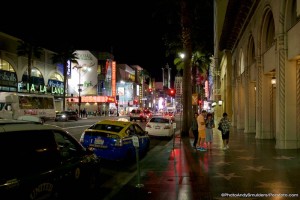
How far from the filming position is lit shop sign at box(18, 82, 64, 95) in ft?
160

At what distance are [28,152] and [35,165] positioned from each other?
223mm

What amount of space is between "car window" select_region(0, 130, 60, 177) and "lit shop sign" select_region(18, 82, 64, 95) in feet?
147

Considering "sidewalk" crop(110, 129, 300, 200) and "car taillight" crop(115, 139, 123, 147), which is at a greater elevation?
"car taillight" crop(115, 139, 123, 147)

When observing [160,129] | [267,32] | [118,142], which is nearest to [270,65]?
[267,32]

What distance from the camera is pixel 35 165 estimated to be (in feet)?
17.7

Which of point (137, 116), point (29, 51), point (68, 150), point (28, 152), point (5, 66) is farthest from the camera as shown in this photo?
point (29, 51)

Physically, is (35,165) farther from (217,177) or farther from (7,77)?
(7,77)

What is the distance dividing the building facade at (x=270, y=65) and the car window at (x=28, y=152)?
405 inches

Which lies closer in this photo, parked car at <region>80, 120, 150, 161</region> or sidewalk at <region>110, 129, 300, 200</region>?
sidewalk at <region>110, 129, 300, 200</region>

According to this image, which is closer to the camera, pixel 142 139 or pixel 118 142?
pixel 118 142

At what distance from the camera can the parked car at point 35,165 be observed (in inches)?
191

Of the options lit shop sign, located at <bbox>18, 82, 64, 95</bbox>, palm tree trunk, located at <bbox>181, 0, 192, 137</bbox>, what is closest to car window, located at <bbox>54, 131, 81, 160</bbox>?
palm tree trunk, located at <bbox>181, 0, 192, 137</bbox>

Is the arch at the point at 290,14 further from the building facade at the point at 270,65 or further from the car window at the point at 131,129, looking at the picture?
the car window at the point at 131,129

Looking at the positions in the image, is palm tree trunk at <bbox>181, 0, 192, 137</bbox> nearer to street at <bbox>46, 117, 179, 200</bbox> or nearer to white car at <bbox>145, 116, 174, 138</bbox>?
white car at <bbox>145, 116, 174, 138</bbox>
